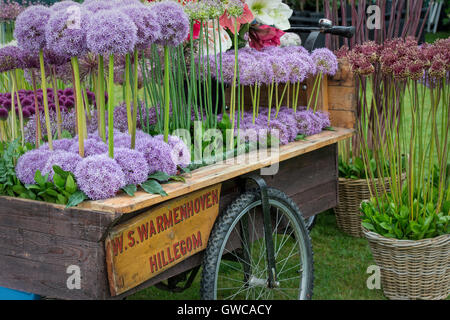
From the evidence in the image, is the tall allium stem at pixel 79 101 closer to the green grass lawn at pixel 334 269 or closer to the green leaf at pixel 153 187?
the green leaf at pixel 153 187

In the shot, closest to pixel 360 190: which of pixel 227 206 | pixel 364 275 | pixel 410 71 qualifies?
pixel 364 275

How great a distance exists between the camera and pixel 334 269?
3170 millimetres

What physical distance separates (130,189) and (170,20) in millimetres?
536

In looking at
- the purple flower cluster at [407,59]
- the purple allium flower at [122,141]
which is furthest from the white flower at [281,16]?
the purple allium flower at [122,141]

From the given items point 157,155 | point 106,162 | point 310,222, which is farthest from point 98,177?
point 310,222

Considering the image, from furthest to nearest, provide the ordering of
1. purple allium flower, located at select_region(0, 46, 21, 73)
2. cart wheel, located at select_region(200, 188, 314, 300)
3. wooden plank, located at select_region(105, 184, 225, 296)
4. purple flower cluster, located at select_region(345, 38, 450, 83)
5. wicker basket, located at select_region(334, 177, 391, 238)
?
wicker basket, located at select_region(334, 177, 391, 238) → purple flower cluster, located at select_region(345, 38, 450, 83) → cart wheel, located at select_region(200, 188, 314, 300) → purple allium flower, located at select_region(0, 46, 21, 73) → wooden plank, located at select_region(105, 184, 225, 296)

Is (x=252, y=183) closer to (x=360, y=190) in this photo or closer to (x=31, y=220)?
(x=31, y=220)

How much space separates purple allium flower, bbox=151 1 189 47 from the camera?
1825 millimetres

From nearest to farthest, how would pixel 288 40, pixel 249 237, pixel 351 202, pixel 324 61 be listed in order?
1. pixel 249 237
2. pixel 324 61
3. pixel 288 40
4. pixel 351 202

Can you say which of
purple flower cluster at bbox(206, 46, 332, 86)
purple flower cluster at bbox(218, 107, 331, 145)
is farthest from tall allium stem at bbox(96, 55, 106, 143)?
purple flower cluster at bbox(218, 107, 331, 145)

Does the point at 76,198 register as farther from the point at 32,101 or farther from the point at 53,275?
the point at 32,101

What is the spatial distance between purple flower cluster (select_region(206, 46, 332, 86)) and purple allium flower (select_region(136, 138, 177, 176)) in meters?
0.54

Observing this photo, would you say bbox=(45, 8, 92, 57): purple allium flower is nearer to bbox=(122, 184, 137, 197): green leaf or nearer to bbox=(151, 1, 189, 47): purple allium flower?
bbox=(151, 1, 189, 47): purple allium flower

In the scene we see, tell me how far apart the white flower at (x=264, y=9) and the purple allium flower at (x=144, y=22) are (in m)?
1.03
